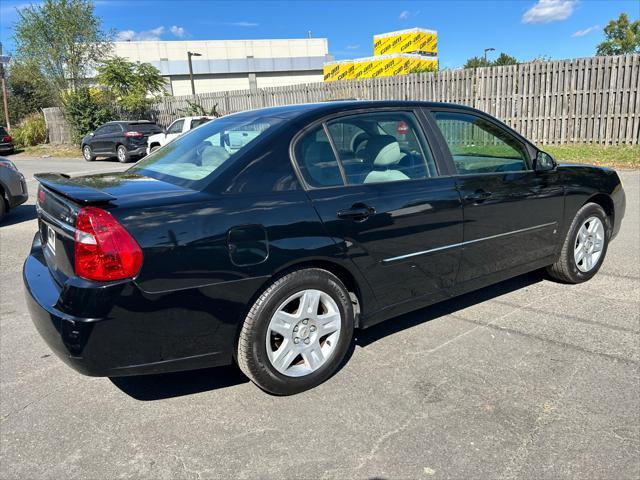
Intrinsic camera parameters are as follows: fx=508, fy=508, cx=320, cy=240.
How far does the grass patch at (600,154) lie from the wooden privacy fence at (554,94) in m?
0.37

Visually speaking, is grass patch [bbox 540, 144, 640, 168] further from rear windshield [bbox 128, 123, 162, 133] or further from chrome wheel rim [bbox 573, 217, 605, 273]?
rear windshield [bbox 128, 123, 162, 133]

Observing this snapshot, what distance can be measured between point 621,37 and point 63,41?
46.5 meters

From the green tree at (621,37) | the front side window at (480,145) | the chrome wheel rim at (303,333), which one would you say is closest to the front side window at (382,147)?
the front side window at (480,145)

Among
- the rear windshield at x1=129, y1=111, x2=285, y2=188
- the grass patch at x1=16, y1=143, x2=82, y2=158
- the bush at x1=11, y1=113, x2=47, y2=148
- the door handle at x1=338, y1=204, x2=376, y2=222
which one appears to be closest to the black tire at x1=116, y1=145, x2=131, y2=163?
the grass patch at x1=16, y1=143, x2=82, y2=158

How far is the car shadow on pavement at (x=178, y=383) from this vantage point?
124 inches

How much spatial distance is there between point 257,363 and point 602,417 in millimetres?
1879

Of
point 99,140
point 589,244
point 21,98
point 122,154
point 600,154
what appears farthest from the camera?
point 21,98

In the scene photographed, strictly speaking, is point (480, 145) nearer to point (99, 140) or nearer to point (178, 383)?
point (178, 383)

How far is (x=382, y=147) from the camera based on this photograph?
3.57m

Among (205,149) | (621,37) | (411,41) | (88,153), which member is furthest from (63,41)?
(621,37)

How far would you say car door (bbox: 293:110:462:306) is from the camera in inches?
121

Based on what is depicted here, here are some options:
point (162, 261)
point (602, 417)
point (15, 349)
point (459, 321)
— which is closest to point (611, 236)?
point (459, 321)

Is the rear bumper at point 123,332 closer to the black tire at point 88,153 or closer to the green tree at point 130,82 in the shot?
the black tire at point 88,153

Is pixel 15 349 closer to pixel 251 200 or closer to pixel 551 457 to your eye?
pixel 251 200
